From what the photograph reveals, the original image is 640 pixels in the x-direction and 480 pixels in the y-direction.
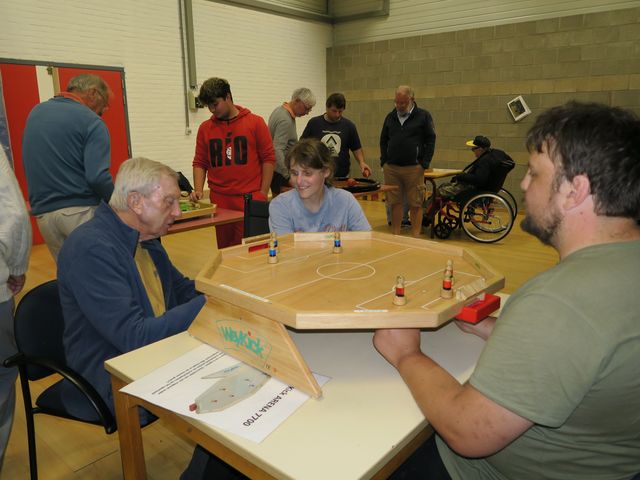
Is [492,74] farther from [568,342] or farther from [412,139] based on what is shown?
[568,342]

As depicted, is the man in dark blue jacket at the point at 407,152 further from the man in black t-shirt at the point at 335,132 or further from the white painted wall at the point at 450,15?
the white painted wall at the point at 450,15

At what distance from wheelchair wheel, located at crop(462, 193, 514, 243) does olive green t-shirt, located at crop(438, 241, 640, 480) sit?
4.97 m

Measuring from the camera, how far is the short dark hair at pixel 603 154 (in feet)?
3.00

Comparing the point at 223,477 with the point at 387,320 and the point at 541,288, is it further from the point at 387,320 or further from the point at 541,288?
the point at 541,288

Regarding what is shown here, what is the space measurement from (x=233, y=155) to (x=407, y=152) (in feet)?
9.13

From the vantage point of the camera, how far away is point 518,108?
7.25 metres

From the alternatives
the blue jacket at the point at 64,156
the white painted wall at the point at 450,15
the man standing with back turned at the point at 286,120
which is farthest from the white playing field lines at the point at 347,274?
the white painted wall at the point at 450,15

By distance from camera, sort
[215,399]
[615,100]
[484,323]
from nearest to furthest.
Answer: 1. [215,399]
2. [484,323]
3. [615,100]

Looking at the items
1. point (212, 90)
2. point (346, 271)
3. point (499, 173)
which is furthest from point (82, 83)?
point (499, 173)

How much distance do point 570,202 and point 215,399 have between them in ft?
2.83

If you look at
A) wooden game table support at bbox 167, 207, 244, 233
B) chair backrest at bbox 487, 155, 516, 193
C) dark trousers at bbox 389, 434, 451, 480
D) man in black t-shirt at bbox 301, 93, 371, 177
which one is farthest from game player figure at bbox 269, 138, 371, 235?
chair backrest at bbox 487, 155, 516, 193

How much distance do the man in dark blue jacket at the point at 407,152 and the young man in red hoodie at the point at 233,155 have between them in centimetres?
253

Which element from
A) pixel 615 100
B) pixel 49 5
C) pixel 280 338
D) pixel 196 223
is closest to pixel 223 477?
pixel 280 338

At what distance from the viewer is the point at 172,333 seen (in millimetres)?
1452
